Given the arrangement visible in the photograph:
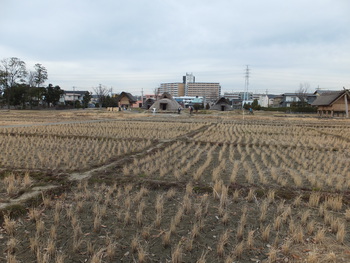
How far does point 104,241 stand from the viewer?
10.9ft

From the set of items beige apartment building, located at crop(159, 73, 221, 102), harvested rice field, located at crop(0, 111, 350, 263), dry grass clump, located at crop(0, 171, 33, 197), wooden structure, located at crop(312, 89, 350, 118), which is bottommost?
harvested rice field, located at crop(0, 111, 350, 263)

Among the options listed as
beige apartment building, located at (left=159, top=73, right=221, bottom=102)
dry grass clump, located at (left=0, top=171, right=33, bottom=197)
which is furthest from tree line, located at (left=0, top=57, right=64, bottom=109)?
beige apartment building, located at (left=159, top=73, right=221, bottom=102)

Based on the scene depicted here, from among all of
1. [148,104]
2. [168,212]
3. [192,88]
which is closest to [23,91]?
[148,104]

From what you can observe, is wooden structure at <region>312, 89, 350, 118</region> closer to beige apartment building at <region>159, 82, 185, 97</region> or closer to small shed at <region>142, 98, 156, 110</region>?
small shed at <region>142, 98, 156, 110</region>

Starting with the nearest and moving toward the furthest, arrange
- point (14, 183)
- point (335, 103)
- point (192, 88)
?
point (14, 183) → point (335, 103) → point (192, 88)

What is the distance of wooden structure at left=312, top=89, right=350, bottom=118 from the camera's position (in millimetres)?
33144

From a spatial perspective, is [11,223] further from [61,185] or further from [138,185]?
[138,185]

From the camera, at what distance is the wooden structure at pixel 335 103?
109ft

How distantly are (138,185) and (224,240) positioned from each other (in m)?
2.61

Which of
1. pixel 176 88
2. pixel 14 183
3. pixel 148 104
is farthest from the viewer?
pixel 176 88

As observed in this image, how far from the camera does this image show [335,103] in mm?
35062

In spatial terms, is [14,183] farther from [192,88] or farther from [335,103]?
[192,88]

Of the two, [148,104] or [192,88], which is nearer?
[148,104]

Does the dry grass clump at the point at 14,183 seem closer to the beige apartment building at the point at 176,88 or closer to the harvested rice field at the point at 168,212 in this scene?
the harvested rice field at the point at 168,212
